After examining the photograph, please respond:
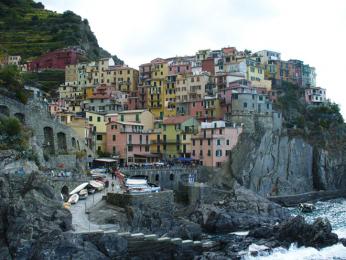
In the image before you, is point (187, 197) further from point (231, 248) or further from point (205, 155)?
point (231, 248)

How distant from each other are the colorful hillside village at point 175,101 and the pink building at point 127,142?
0.44 feet

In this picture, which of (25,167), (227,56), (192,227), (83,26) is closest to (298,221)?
(192,227)

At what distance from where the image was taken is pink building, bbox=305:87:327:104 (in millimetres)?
108312

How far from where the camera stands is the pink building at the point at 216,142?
7944 cm

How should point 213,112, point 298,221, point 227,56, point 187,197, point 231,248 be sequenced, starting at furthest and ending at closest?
point 227,56 → point 213,112 → point 187,197 → point 298,221 → point 231,248

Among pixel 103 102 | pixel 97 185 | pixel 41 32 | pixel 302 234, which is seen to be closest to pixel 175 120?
pixel 103 102

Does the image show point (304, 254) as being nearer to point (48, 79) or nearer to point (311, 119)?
point (311, 119)

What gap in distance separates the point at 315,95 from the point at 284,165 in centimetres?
2810

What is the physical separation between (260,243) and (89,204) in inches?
607

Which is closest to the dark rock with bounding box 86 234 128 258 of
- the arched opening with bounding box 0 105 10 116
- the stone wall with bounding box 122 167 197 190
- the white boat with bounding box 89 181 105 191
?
the white boat with bounding box 89 181 105 191

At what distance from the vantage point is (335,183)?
93188 mm

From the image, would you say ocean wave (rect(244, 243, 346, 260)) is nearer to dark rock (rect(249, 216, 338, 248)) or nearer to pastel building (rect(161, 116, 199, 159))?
dark rock (rect(249, 216, 338, 248))

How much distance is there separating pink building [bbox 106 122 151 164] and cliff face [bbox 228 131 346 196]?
12742 millimetres

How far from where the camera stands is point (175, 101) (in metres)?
97.3
